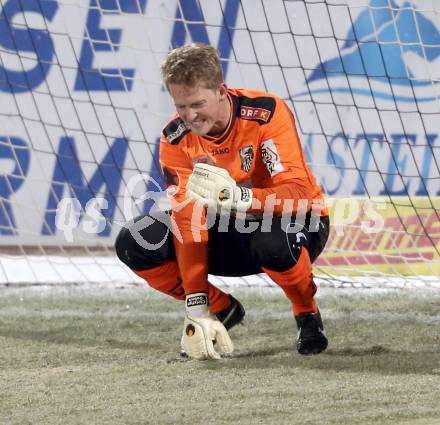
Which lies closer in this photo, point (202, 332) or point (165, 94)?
point (202, 332)

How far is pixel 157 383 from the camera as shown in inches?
123

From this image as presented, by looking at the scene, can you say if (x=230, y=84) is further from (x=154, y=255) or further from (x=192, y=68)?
(x=192, y=68)

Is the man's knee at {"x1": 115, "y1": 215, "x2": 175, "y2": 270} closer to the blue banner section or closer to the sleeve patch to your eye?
the sleeve patch

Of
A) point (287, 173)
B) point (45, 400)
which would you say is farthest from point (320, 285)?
point (45, 400)

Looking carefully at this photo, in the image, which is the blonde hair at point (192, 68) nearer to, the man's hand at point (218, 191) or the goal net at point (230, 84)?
the man's hand at point (218, 191)

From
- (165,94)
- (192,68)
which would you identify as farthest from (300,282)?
(165,94)

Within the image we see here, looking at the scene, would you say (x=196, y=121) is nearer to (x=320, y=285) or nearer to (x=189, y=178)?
(x=189, y=178)

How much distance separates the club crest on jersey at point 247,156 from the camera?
11.1 ft

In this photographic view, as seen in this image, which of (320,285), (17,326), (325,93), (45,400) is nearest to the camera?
(45,400)

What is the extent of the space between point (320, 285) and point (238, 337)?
127 cm

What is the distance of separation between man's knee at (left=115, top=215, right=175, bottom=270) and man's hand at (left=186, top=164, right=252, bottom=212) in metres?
0.38

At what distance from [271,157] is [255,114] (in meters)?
0.15

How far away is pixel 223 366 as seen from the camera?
3309mm

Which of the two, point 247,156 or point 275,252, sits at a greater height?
point 247,156
